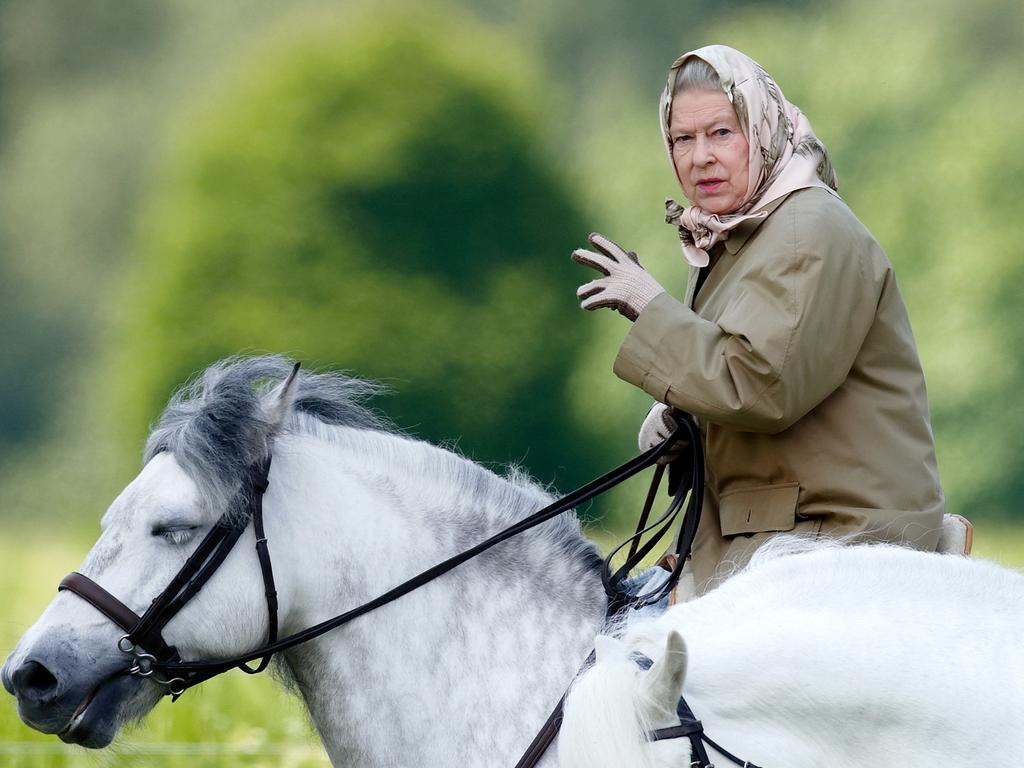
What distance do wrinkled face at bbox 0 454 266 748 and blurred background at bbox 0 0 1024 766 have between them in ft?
10.3

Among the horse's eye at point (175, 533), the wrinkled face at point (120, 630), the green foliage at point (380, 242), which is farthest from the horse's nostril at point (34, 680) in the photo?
the green foliage at point (380, 242)

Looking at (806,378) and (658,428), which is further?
(658,428)

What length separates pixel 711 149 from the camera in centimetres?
210

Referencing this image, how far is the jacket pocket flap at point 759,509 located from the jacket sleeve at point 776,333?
0.13 metres

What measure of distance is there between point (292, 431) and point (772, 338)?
892mm

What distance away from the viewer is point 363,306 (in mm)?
5910

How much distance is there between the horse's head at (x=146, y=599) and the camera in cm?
203

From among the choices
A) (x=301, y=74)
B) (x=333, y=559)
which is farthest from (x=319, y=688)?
(x=301, y=74)

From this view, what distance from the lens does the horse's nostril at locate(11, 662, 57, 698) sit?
201 centimetres

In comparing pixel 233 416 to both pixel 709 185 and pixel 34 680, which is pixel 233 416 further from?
pixel 709 185

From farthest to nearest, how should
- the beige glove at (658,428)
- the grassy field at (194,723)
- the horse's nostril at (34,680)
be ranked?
the grassy field at (194,723), the beige glove at (658,428), the horse's nostril at (34,680)

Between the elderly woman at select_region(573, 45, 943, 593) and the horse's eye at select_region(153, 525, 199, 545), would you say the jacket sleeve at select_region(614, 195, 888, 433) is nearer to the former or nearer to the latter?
the elderly woman at select_region(573, 45, 943, 593)

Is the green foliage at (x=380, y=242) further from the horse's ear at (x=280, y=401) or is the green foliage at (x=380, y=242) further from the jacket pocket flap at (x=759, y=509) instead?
the jacket pocket flap at (x=759, y=509)

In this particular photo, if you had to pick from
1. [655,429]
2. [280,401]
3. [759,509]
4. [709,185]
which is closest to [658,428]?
[655,429]
